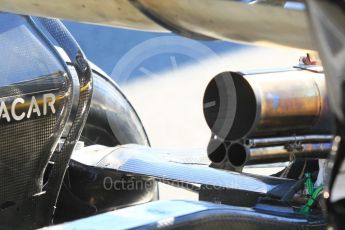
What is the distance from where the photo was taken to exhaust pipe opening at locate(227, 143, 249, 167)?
170 centimetres

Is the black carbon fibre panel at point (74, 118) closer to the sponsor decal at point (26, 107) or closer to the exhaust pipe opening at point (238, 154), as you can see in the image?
the sponsor decal at point (26, 107)

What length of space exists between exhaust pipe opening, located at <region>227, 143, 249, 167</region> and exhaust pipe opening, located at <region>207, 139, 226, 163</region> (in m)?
0.02

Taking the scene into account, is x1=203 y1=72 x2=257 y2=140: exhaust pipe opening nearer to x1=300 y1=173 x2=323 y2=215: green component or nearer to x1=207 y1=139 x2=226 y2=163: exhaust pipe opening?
x1=207 y1=139 x2=226 y2=163: exhaust pipe opening

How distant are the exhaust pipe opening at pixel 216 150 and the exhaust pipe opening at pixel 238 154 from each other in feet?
0.06

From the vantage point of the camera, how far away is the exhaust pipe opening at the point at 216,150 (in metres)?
1.69

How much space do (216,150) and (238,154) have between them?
2.4 inches

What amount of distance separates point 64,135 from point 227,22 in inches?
46.8

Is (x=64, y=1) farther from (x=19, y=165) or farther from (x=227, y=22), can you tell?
(x=19, y=165)

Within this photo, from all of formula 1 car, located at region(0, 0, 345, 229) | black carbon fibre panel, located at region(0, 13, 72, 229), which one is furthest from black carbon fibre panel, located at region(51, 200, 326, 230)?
black carbon fibre panel, located at region(0, 13, 72, 229)

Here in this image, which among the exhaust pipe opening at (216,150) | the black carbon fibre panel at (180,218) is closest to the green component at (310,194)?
the black carbon fibre panel at (180,218)

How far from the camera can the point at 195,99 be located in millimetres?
5457

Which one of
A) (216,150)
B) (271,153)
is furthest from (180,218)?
(271,153)

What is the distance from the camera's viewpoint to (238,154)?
69.1 inches

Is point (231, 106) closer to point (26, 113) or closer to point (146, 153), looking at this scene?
point (26, 113)
